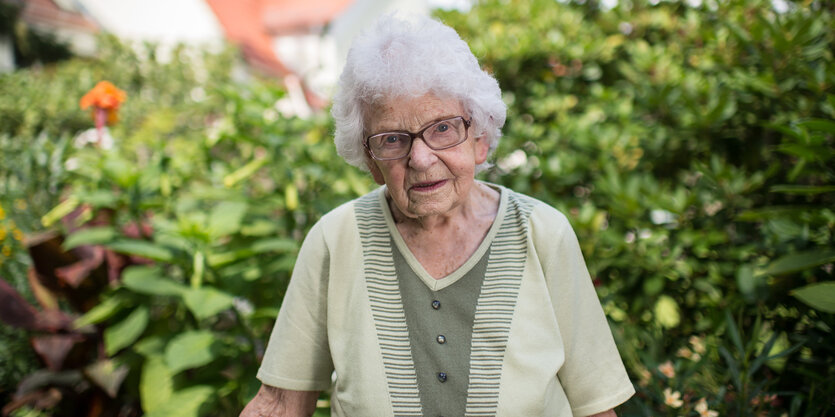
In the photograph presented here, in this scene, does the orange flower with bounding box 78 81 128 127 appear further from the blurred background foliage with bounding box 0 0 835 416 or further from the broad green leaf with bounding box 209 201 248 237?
the broad green leaf with bounding box 209 201 248 237

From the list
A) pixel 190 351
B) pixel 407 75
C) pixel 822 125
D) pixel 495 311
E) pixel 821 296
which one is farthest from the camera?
pixel 190 351

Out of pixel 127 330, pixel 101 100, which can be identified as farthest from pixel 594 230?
pixel 101 100

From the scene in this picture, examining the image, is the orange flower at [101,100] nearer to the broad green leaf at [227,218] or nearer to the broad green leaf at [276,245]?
the broad green leaf at [227,218]

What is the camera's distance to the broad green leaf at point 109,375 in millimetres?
2248

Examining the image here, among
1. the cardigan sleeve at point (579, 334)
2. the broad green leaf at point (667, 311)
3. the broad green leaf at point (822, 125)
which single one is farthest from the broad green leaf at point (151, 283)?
the broad green leaf at point (822, 125)

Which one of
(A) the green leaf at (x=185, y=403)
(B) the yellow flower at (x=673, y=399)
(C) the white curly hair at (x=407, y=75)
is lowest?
(B) the yellow flower at (x=673, y=399)

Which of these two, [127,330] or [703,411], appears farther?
[127,330]

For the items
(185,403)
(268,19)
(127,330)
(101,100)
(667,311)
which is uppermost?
(101,100)

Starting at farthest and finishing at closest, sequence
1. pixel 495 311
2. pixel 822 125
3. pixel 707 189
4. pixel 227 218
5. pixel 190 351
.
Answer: pixel 707 189, pixel 227 218, pixel 190 351, pixel 822 125, pixel 495 311

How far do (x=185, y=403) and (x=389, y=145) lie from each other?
1.35m

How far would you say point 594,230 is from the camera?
7.32 ft

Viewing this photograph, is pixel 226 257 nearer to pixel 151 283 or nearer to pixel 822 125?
pixel 151 283

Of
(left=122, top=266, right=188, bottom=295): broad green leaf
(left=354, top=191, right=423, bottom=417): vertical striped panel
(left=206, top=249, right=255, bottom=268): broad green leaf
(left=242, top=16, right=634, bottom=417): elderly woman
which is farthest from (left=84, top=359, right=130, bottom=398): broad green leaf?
(left=354, top=191, right=423, bottom=417): vertical striped panel

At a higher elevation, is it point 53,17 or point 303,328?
point 53,17
